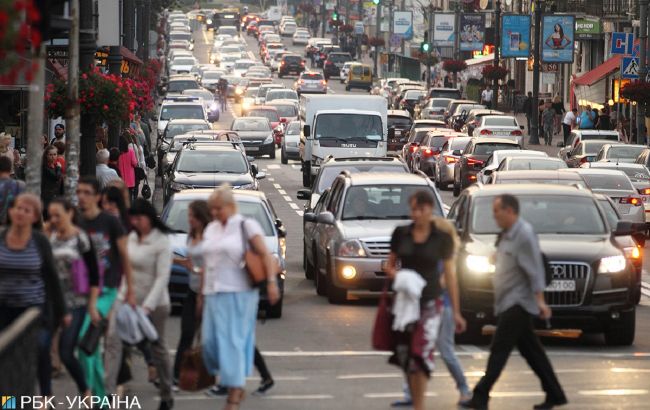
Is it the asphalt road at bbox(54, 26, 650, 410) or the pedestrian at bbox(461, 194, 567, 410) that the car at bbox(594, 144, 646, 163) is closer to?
the asphalt road at bbox(54, 26, 650, 410)

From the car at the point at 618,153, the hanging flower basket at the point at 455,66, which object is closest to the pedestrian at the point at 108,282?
the car at the point at 618,153

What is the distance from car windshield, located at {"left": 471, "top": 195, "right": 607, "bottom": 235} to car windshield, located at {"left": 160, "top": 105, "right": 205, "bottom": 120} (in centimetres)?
3559

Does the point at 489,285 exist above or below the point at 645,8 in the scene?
below

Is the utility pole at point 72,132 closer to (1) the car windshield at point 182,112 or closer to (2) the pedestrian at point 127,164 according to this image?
(2) the pedestrian at point 127,164

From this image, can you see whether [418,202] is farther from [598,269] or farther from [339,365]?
[598,269]

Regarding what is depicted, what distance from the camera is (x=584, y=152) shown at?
40344mm

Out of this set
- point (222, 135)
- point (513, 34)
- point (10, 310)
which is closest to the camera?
point (10, 310)

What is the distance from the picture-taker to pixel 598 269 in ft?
53.6

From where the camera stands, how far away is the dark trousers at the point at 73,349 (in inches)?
466

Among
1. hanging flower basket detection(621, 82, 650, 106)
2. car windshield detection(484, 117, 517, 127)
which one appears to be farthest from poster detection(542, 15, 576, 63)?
hanging flower basket detection(621, 82, 650, 106)

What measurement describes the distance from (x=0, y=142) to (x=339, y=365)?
8.40 meters

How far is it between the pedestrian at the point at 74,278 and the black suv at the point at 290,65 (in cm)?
10367

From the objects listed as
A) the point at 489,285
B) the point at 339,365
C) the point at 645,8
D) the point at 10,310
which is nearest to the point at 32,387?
the point at 10,310

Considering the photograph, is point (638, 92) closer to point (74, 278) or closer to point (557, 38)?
point (557, 38)
